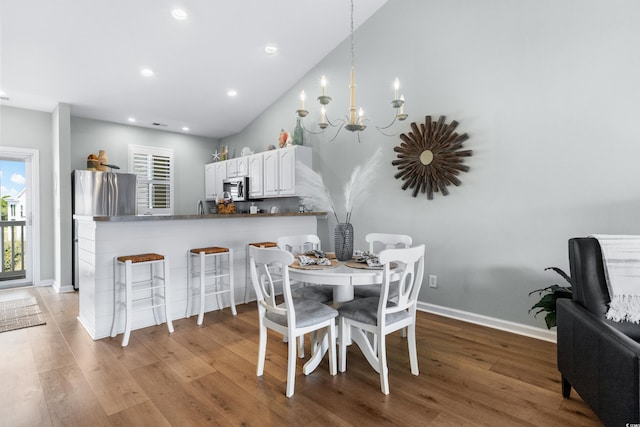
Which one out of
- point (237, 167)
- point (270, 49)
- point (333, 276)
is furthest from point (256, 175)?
point (333, 276)

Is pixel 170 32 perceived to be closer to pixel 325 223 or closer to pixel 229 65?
pixel 229 65

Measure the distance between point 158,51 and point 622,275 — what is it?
470 centimetres

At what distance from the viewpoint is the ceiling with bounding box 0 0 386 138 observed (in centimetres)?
327

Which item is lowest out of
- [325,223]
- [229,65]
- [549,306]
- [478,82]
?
[549,306]

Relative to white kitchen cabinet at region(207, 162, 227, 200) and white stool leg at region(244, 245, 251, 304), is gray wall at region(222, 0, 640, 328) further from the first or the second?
white kitchen cabinet at region(207, 162, 227, 200)

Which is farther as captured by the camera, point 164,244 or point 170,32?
point 170,32

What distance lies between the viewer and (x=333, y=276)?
6.77 ft

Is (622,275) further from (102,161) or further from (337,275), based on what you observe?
(102,161)

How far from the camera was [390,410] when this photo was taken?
188cm

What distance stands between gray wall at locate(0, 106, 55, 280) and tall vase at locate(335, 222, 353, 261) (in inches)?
190

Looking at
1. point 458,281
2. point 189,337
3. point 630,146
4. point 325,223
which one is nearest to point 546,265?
point 458,281

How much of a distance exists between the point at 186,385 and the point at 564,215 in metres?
3.23

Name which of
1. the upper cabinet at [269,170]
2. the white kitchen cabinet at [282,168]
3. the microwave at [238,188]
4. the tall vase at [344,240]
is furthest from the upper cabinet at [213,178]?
the tall vase at [344,240]

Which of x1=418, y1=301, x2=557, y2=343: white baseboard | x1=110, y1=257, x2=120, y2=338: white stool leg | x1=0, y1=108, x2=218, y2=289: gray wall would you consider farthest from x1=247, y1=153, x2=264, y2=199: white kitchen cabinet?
x1=418, y1=301, x2=557, y2=343: white baseboard
